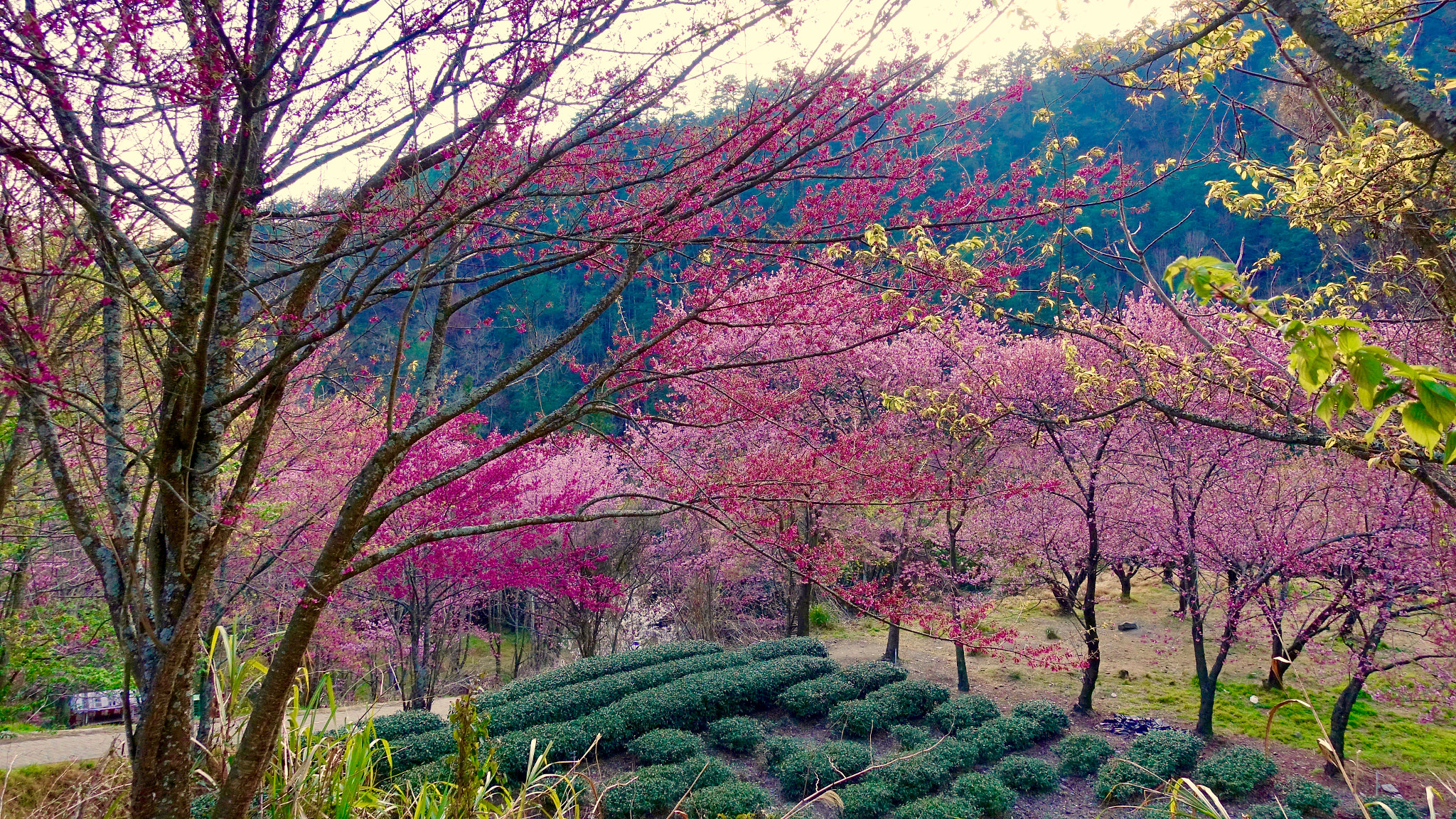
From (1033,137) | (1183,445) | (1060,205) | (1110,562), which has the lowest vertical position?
(1110,562)

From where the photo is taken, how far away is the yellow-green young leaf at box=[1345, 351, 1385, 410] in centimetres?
129

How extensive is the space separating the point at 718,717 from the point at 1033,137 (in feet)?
103

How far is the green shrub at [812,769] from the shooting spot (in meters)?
6.60

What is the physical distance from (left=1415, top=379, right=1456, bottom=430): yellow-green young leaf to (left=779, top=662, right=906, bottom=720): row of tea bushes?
26.2 ft

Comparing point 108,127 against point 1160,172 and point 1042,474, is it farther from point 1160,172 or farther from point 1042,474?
point 1042,474

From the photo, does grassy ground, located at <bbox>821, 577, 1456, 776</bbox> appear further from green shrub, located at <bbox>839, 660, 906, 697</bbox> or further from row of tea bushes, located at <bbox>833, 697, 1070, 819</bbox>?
green shrub, located at <bbox>839, 660, 906, 697</bbox>

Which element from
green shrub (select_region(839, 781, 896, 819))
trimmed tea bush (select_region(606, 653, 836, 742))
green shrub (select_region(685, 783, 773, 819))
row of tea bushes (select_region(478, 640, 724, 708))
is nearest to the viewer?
green shrub (select_region(685, 783, 773, 819))

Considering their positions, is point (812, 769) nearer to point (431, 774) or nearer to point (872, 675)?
point (872, 675)

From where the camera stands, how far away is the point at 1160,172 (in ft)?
13.7

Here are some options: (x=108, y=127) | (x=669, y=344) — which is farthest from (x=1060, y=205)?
(x=108, y=127)

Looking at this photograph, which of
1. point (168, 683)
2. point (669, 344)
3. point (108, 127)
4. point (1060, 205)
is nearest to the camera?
point (168, 683)

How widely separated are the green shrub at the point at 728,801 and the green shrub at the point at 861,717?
2148 mm

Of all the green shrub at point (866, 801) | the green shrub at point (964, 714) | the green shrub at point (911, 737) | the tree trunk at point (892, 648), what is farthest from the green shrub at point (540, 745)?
the tree trunk at point (892, 648)

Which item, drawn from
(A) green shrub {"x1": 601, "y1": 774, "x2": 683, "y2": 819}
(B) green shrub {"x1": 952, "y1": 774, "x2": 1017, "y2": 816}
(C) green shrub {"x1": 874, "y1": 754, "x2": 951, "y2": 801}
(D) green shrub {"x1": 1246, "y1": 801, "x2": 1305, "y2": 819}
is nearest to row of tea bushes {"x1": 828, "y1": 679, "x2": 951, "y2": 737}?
(C) green shrub {"x1": 874, "y1": 754, "x2": 951, "y2": 801}
